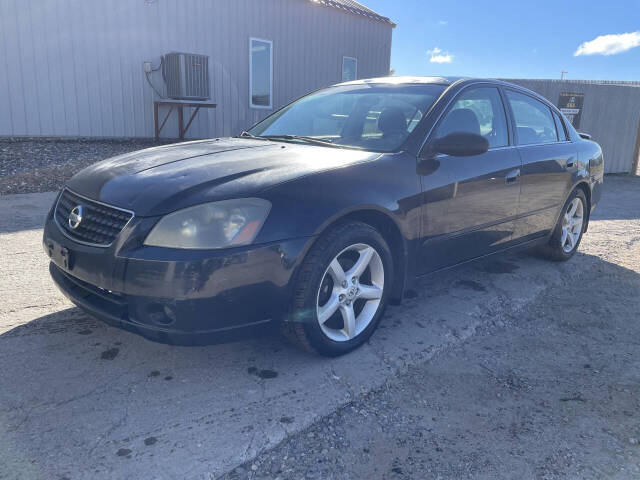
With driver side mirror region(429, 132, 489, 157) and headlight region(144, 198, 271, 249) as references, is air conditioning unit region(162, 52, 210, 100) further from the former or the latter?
headlight region(144, 198, 271, 249)

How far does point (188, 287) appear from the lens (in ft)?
7.44

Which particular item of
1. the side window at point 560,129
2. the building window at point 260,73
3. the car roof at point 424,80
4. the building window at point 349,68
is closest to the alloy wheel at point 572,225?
the side window at point 560,129

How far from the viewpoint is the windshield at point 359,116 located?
130 inches

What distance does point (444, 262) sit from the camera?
11.3 feet

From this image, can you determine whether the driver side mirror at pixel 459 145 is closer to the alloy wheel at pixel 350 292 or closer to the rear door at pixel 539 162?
the alloy wheel at pixel 350 292

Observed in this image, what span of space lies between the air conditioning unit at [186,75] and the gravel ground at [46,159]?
132 centimetres

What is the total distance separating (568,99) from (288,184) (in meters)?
11.5

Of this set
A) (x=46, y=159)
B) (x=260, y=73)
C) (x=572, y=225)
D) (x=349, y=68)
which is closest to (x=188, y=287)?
(x=572, y=225)

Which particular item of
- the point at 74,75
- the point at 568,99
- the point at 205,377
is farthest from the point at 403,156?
the point at 568,99

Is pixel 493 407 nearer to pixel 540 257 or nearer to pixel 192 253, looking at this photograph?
pixel 192 253

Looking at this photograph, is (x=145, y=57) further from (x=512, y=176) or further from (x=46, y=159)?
(x=512, y=176)

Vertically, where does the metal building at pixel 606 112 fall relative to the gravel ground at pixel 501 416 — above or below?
above

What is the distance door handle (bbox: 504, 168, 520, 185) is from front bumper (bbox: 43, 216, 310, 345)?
6.41 feet

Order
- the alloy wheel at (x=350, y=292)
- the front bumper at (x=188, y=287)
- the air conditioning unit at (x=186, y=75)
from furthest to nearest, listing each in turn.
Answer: the air conditioning unit at (x=186, y=75) < the alloy wheel at (x=350, y=292) < the front bumper at (x=188, y=287)
